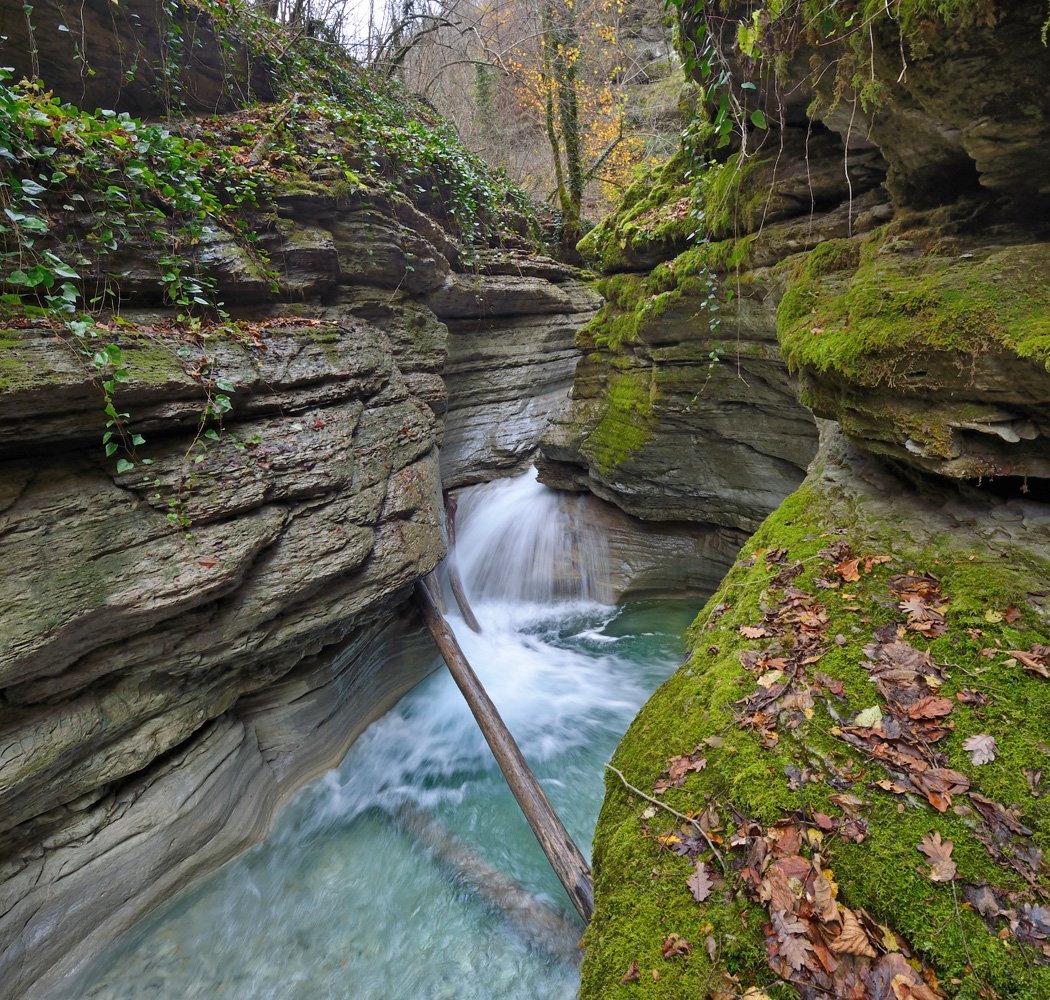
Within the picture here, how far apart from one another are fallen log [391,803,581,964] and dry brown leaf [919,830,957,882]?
2874 millimetres

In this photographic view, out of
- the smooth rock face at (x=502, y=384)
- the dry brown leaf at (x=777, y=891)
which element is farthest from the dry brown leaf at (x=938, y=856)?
the smooth rock face at (x=502, y=384)

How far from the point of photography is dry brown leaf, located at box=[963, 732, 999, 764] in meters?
1.88

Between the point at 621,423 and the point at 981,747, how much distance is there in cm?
632

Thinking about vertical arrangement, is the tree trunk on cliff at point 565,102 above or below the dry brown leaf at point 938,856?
above

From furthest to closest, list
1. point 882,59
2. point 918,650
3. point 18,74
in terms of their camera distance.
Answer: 1. point 18,74
2. point 882,59
3. point 918,650

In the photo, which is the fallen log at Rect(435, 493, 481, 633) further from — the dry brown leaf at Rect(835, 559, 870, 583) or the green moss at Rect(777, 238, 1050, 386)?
the green moss at Rect(777, 238, 1050, 386)

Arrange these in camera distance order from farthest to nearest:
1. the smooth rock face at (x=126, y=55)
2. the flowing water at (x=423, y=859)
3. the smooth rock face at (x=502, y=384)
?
the smooth rock face at (x=502, y=384) < the smooth rock face at (x=126, y=55) < the flowing water at (x=423, y=859)

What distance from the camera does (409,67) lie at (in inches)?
541

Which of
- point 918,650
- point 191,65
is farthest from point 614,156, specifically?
point 918,650

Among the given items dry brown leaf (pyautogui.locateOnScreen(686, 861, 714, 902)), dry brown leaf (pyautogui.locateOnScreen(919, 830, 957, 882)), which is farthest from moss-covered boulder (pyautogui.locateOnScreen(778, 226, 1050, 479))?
dry brown leaf (pyautogui.locateOnScreen(686, 861, 714, 902))

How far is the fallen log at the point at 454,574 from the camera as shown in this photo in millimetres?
7336

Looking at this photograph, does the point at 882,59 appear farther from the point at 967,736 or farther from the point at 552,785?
the point at 552,785

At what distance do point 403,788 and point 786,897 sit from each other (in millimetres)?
4673

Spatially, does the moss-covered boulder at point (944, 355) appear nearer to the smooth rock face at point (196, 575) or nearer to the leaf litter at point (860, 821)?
the leaf litter at point (860, 821)
